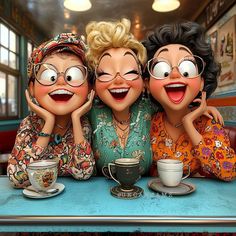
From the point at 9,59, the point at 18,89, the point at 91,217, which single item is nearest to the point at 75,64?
the point at 91,217

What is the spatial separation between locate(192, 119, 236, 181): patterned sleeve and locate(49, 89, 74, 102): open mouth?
21.0 inches

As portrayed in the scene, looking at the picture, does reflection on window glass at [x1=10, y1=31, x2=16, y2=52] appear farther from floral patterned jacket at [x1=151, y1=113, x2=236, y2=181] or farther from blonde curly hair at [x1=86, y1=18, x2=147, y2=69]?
floral patterned jacket at [x1=151, y1=113, x2=236, y2=181]

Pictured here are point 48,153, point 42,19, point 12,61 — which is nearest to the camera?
point 48,153

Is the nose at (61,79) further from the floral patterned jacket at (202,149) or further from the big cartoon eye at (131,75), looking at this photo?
the floral patterned jacket at (202,149)

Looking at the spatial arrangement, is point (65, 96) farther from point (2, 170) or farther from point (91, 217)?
point (2, 170)

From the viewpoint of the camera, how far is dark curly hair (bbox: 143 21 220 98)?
1022 mm

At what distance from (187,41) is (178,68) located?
0.53 ft

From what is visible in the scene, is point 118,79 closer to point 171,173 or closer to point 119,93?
point 119,93

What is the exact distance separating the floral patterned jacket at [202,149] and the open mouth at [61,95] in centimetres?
40

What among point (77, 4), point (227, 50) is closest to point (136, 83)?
point (77, 4)

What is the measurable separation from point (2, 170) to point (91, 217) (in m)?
1.85

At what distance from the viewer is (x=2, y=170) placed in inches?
86.3

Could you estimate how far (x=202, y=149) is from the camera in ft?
3.16

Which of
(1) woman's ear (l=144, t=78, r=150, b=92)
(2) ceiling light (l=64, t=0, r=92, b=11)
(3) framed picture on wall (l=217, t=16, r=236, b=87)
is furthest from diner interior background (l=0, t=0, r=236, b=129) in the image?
(1) woman's ear (l=144, t=78, r=150, b=92)
